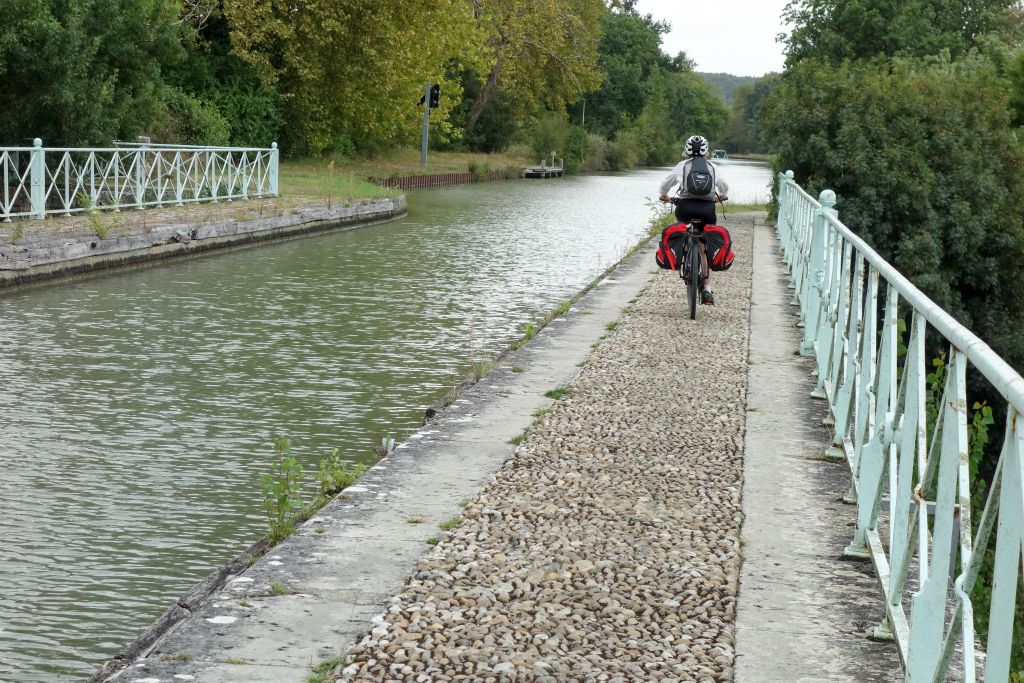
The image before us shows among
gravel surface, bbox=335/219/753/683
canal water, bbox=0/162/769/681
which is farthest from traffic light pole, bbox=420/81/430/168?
gravel surface, bbox=335/219/753/683

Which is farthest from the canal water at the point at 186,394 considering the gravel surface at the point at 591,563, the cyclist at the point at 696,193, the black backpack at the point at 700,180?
the black backpack at the point at 700,180

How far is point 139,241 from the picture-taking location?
52.5ft

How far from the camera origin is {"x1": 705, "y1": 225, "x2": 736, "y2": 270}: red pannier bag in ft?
37.7

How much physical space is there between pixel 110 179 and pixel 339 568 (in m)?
16.9

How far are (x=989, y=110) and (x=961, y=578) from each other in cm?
2278

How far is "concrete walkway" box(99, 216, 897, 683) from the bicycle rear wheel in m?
3.64

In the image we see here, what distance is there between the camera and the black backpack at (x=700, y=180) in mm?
11281

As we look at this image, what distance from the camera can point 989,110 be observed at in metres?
23.6

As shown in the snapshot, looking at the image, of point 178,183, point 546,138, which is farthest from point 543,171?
point 178,183

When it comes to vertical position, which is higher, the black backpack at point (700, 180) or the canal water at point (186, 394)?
the black backpack at point (700, 180)

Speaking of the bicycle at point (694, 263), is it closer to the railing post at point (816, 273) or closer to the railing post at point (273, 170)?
the railing post at point (816, 273)

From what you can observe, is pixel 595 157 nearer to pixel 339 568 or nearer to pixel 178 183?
pixel 178 183

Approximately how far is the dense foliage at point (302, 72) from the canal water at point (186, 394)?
13.9 ft

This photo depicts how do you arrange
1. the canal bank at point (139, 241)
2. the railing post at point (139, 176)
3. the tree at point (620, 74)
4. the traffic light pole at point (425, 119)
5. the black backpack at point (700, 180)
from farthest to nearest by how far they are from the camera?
the tree at point (620, 74) → the traffic light pole at point (425, 119) → the railing post at point (139, 176) → the canal bank at point (139, 241) → the black backpack at point (700, 180)
